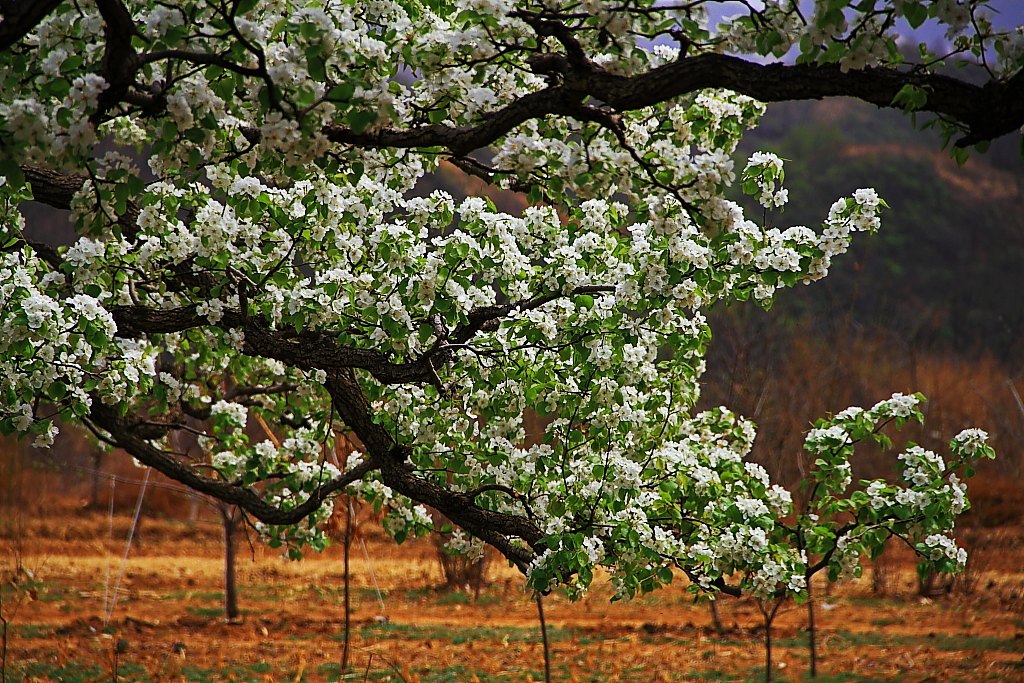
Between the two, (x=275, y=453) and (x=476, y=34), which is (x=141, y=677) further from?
(x=476, y=34)

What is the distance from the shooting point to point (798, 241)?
396 cm

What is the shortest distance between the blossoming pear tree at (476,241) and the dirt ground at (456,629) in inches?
91.7

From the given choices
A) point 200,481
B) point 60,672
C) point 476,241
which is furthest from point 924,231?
point 476,241

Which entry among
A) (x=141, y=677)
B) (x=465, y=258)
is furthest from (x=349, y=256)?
(x=141, y=677)

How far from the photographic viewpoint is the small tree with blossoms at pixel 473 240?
9.08ft

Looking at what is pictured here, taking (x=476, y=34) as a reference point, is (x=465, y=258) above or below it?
below

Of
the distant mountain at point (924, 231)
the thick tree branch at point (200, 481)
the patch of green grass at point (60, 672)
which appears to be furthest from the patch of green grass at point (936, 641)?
the distant mountain at point (924, 231)

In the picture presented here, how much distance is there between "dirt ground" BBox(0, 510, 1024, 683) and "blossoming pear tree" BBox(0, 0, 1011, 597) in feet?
7.64

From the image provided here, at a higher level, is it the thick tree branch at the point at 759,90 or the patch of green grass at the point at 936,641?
the thick tree branch at the point at 759,90

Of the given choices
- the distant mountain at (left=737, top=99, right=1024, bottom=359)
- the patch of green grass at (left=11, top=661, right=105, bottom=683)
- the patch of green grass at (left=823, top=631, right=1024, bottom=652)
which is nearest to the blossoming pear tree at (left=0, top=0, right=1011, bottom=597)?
the patch of green grass at (left=11, top=661, right=105, bottom=683)

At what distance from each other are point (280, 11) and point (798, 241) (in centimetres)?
226

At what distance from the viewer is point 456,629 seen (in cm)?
1022

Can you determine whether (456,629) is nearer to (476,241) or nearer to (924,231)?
(476,241)

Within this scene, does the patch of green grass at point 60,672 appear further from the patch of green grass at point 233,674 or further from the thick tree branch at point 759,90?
the thick tree branch at point 759,90
